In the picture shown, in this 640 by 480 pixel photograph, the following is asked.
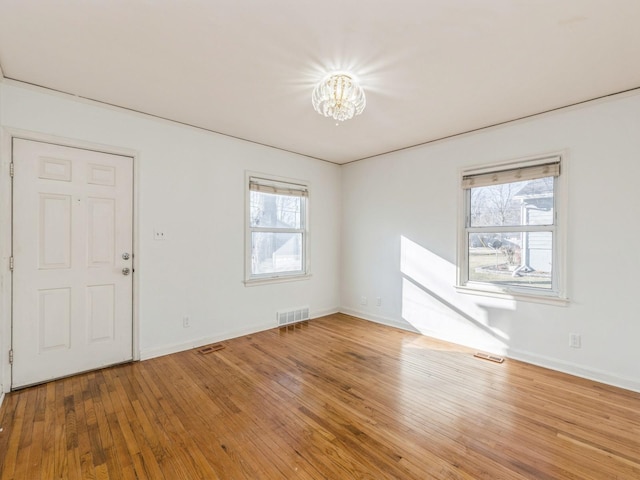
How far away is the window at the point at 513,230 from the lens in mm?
3100

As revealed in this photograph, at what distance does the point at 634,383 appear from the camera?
260 centimetres

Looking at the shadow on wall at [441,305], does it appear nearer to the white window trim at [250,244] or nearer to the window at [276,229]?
the white window trim at [250,244]

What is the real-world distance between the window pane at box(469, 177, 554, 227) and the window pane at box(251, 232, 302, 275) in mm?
2498

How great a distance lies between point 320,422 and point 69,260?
2.65m

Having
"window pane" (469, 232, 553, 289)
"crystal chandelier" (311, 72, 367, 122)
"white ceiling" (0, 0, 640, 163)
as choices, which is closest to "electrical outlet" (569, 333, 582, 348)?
"window pane" (469, 232, 553, 289)

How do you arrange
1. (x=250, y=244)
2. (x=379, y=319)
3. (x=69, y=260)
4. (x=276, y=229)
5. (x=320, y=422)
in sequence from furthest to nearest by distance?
1. (x=379, y=319)
2. (x=276, y=229)
3. (x=250, y=244)
4. (x=69, y=260)
5. (x=320, y=422)

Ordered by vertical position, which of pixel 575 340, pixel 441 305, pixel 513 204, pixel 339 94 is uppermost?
pixel 339 94

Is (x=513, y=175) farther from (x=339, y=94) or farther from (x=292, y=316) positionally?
(x=292, y=316)

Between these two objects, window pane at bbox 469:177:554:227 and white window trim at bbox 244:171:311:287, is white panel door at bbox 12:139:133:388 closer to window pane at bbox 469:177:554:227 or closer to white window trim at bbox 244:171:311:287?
white window trim at bbox 244:171:311:287

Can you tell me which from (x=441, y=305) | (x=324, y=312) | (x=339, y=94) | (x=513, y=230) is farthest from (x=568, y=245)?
(x=324, y=312)

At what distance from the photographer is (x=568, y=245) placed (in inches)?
116

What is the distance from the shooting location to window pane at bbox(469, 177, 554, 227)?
3150 mm

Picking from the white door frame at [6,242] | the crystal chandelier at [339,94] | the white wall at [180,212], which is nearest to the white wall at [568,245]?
the white wall at [180,212]

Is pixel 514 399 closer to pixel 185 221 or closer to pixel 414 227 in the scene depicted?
pixel 414 227
